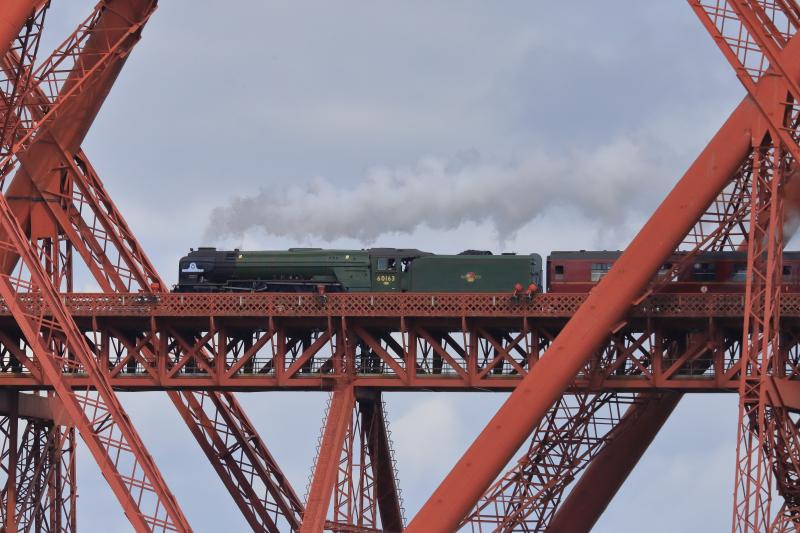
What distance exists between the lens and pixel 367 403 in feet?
206

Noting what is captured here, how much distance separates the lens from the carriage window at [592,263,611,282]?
6047cm

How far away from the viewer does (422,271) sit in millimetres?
61750

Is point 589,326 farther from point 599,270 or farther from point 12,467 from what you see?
point 12,467

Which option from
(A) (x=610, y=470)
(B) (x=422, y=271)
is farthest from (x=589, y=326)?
(B) (x=422, y=271)

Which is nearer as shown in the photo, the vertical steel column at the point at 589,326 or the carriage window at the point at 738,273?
the vertical steel column at the point at 589,326

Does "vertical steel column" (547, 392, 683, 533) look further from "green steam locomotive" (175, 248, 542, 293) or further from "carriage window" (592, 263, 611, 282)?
"green steam locomotive" (175, 248, 542, 293)

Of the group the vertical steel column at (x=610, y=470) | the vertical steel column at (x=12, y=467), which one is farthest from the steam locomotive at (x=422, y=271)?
the vertical steel column at (x=12, y=467)

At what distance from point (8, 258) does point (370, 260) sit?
11.4 m

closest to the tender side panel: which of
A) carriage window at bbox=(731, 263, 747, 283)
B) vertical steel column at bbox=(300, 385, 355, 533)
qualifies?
vertical steel column at bbox=(300, 385, 355, 533)

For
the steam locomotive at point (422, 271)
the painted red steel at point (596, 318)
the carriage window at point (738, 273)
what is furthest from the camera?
the carriage window at point (738, 273)

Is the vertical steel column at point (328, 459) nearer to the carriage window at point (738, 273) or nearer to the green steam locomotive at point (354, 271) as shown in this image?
the green steam locomotive at point (354, 271)

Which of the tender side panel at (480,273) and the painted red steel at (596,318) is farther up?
the tender side panel at (480,273)

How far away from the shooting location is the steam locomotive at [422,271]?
59.3 m

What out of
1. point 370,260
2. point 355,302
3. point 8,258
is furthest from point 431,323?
point 8,258
